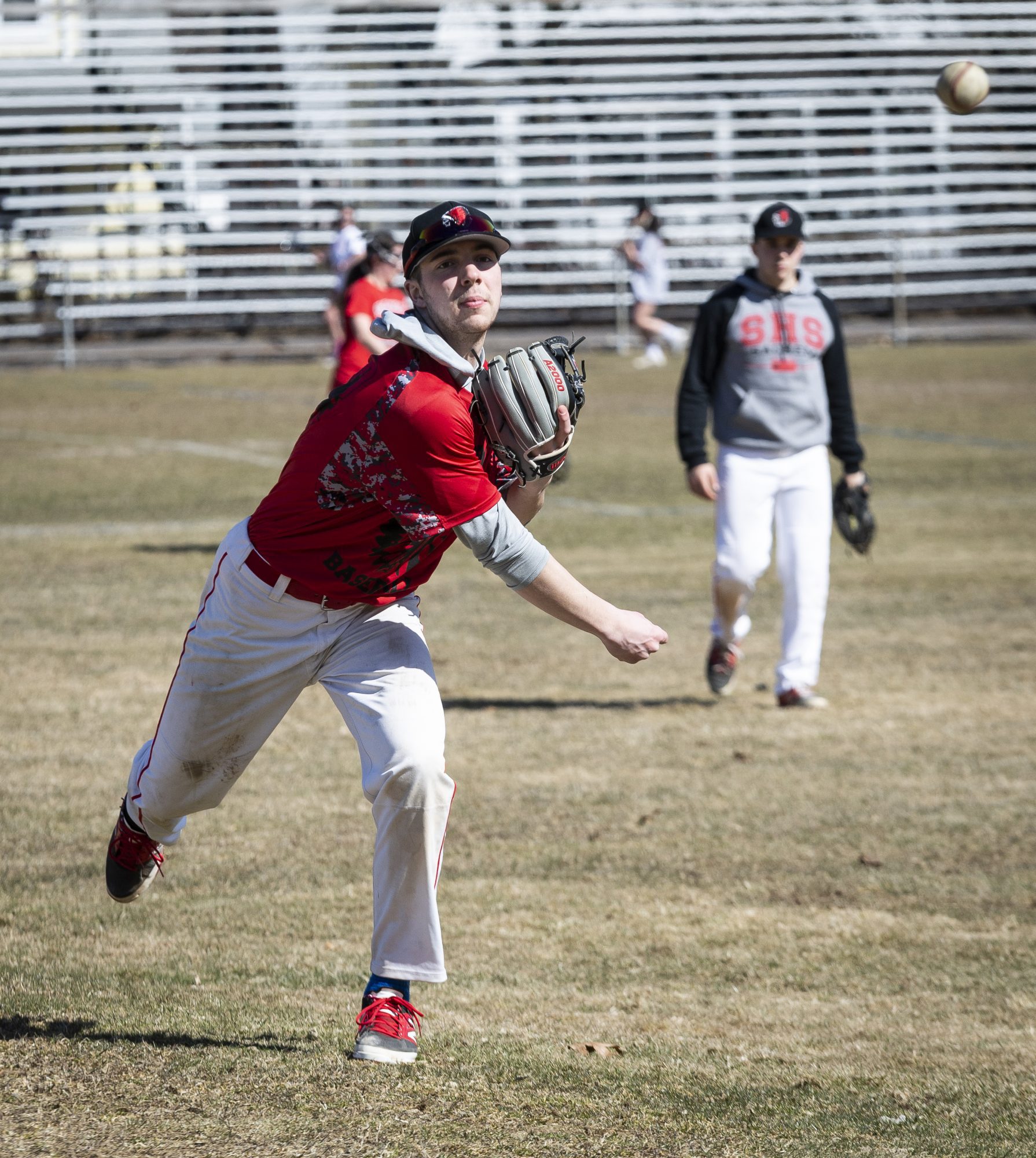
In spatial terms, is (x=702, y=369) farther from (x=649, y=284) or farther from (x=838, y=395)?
(x=649, y=284)

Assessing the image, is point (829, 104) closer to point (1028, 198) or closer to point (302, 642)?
point (1028, 198)

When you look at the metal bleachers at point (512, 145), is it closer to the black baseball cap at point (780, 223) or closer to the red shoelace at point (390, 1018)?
the black baseball cap at point (780, 223)

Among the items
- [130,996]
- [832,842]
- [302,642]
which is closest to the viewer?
[302,642]

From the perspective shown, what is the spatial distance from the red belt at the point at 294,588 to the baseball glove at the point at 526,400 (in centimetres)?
57

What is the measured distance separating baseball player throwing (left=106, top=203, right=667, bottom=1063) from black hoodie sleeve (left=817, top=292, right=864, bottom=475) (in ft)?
14.6

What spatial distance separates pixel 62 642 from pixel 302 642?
230 inches

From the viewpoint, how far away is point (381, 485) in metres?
3.98

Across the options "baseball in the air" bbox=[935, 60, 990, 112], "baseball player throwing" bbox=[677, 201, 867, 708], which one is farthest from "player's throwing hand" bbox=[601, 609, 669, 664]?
"baseball in the air" bbox=[935, 60, 990, 112]

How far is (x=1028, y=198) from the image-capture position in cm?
3641

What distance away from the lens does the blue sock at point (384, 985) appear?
415 cm

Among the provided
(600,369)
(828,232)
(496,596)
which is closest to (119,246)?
(600,369)

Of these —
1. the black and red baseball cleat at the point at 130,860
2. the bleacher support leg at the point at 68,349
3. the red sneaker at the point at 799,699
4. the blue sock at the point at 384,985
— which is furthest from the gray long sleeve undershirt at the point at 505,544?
the bleacher support leg at the point at 68,349

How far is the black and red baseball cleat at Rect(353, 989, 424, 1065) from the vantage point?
4070 millimetres

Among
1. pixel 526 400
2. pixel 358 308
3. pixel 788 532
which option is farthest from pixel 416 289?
pixel 358 308
